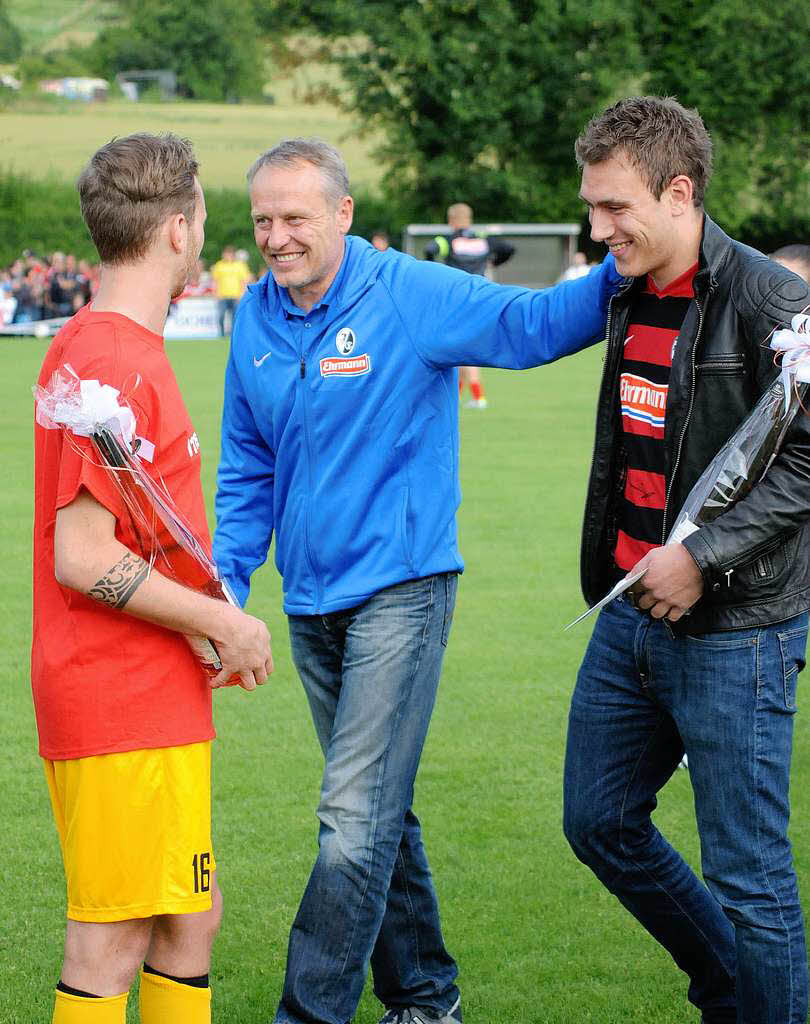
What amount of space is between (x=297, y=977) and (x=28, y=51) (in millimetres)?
102070

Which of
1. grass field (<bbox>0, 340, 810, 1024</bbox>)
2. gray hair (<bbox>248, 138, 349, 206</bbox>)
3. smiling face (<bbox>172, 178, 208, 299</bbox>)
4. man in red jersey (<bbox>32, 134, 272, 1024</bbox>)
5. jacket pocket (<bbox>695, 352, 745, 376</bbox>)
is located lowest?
grass field (<bbox>0, 340, 810, 1024</bbox>)

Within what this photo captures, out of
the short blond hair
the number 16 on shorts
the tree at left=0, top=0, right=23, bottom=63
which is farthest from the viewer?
the tree at left=0, top=0, right=23, bottom=63

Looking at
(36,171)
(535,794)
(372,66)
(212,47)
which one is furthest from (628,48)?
(535,794)

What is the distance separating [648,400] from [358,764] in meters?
1.21

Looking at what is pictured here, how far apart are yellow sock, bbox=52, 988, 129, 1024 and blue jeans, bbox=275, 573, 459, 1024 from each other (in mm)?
672

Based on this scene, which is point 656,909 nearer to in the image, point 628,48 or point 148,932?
point 148,932

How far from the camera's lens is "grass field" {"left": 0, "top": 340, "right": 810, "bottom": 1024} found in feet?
14.6

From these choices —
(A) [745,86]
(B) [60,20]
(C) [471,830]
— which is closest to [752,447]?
(C) [471,830]

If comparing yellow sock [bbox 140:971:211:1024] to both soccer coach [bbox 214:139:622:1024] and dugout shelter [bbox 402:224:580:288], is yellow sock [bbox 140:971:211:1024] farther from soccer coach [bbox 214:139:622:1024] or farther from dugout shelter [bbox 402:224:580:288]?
dugout shelter [bbox 402:224:580:288]

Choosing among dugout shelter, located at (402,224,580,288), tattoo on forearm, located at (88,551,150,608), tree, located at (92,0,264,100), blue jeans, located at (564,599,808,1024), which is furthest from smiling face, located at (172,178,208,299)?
tree, located at (92,0,264,100)

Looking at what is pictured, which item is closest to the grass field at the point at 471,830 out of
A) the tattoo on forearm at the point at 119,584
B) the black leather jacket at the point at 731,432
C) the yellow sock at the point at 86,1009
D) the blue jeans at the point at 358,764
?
the blue jeans at the point at 358,764

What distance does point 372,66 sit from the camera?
56938 millimetres

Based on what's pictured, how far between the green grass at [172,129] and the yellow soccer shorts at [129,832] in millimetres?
52413

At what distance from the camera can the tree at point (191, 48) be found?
9394cm
